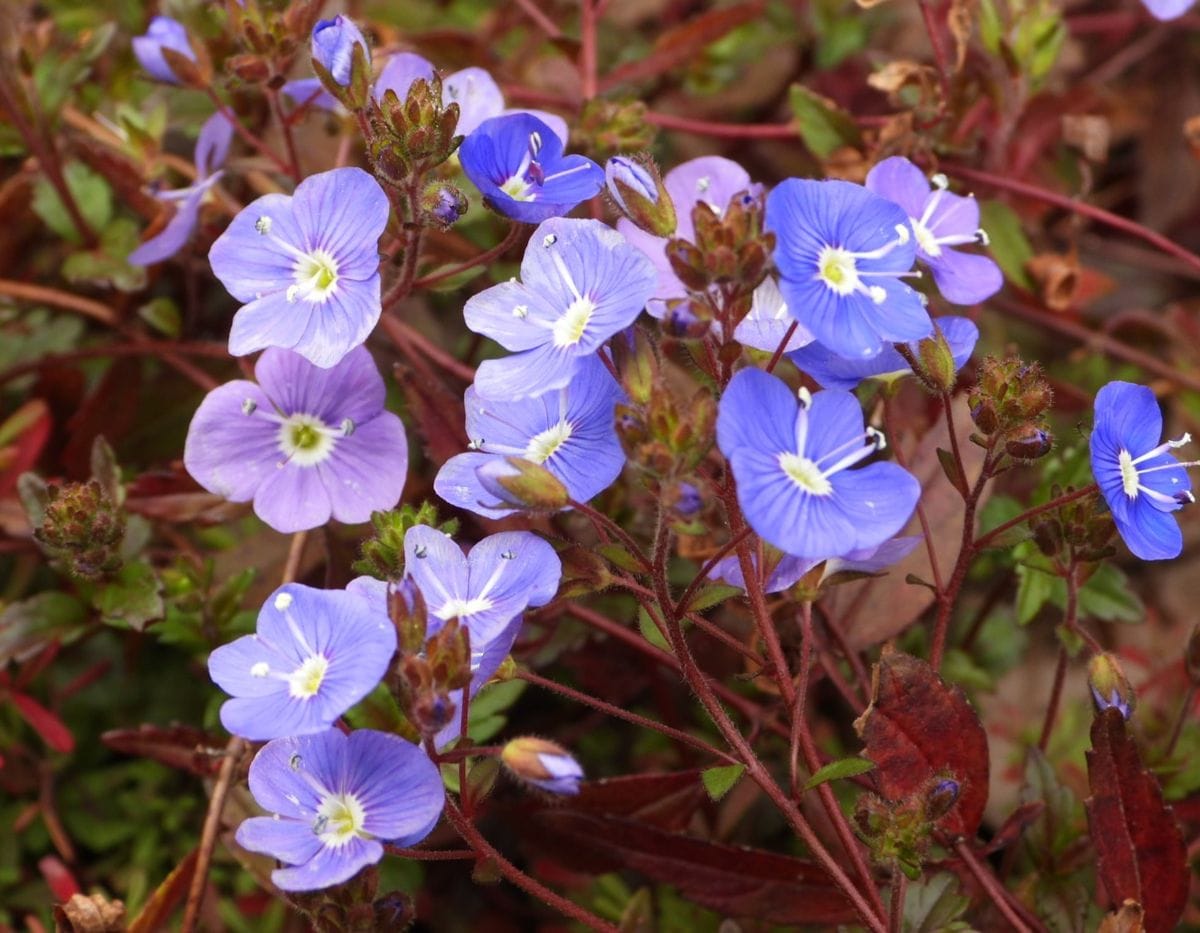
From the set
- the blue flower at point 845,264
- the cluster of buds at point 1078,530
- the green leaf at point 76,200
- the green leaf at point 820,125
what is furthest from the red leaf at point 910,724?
the green leaf at point 76,200

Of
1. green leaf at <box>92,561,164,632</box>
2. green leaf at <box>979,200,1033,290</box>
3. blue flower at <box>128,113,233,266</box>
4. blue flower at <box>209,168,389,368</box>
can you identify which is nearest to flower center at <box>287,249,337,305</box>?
blue flower at <box>209,168,389,368</box>

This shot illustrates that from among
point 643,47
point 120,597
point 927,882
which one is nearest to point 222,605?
point 120,597

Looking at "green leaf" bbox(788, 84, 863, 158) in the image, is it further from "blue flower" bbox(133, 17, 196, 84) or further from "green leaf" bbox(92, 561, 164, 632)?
"green leaf" bbox(92, 561, 164, 632)

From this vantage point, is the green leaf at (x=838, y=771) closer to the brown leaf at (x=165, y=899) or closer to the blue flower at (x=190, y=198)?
the brown leaf at (x=165, y=899)

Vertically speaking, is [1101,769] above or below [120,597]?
above

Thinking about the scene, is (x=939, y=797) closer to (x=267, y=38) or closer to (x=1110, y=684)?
(x=1110, y=684)

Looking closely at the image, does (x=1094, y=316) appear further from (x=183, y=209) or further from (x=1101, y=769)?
(x=183, y=209)
